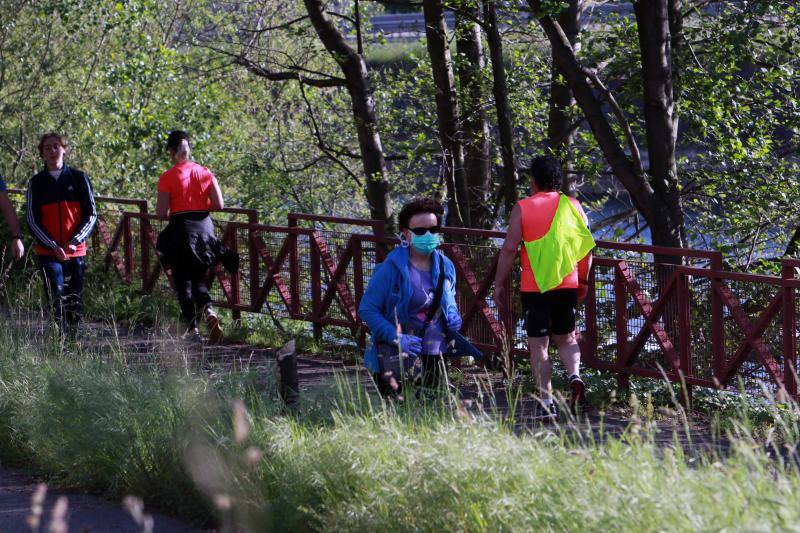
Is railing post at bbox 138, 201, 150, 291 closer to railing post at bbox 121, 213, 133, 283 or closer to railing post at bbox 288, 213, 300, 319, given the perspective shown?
railing post at bbox 121, 213, 133, 283

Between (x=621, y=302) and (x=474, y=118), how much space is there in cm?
666

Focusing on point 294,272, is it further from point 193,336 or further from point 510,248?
point 510,248

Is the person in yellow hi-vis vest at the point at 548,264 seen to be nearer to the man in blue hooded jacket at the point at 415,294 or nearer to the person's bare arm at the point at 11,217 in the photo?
the man in blue hooded jacket at the point at 415,294

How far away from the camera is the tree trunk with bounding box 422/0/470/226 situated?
1411 centimetres

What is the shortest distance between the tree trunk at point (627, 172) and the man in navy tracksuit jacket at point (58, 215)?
14.3 feet

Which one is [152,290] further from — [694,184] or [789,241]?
[789,241]

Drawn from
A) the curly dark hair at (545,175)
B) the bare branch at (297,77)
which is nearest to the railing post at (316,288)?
the curly dark hair at (545,175)

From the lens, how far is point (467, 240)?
30.7ft

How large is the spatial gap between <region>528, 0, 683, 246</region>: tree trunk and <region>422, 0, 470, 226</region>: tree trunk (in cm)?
363

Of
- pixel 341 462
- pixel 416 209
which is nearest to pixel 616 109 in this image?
pixel 416 209

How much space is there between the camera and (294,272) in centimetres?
1081

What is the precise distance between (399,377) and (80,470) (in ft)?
6.09

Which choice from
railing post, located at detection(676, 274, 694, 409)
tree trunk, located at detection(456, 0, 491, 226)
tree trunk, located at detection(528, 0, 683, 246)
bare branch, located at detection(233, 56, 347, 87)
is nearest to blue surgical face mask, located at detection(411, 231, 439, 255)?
railing post, located at detection(676, 274, 694, 409)

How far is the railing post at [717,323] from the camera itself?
25.0 ft
